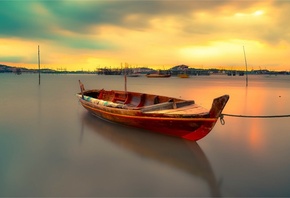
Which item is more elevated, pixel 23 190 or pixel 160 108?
pixel 160 108

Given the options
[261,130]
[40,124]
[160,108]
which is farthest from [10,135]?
[261,130]

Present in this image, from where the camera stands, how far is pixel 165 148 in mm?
8344

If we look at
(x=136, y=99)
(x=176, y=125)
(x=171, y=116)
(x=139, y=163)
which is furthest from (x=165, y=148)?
(x=136, y=99)

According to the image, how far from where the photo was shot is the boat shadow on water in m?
6.70

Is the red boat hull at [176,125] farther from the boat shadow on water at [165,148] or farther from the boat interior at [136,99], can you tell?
the boat interior at [136,99]

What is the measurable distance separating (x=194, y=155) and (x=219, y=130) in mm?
3752

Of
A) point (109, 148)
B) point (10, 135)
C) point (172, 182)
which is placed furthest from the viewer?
point (10, 135)

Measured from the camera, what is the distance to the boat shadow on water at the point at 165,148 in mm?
6700

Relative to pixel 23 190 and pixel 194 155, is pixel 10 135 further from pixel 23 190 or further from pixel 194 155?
pixel 194 155

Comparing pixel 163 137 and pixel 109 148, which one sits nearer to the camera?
pixel 109 148

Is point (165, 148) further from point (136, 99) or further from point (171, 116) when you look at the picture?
point (136, 99)

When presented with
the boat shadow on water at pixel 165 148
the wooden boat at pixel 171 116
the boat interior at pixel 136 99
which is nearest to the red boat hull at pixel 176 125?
the wooden boat at pixel 171 116

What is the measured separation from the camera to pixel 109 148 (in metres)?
8.59

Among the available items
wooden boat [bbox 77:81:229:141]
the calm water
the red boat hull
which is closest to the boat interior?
wooden boat [bbox 77:81:229:141]
